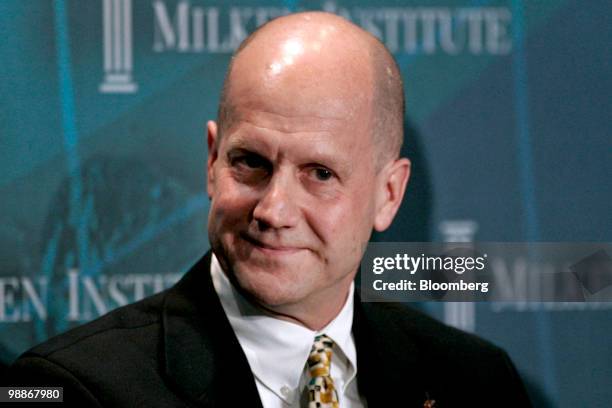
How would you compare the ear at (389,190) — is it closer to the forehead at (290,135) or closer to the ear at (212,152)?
the forehead at (290,135)

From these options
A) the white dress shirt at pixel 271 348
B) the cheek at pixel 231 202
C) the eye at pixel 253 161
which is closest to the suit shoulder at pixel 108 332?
the white dress shirt at pixel 271 348

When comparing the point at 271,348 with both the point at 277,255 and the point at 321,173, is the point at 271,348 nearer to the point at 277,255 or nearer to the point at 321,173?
the point at 277,255

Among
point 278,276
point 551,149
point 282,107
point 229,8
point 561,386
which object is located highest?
point 229,8

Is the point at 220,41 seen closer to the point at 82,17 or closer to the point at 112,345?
the point at 82,17

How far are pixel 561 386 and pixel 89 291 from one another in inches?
44.1

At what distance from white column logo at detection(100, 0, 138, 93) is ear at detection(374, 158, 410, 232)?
0.62 meters

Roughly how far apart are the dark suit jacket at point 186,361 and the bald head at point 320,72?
359 mm

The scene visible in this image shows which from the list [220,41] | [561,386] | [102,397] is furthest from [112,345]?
[561,386]

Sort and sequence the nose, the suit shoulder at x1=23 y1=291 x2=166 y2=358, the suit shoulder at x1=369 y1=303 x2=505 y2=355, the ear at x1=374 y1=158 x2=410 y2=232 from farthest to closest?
1. the suit shoulder at x1=369 y1=303 x2=505 y2=355
2. the ear at x1=374 y1=158 x2=410 y2=232
3. the suit shoulder at x1=23 y1=291 x2=166 y2=358
4. the nose

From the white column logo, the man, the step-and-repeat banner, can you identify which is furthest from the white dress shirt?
the white column logo

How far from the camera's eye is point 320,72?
1.67 meters

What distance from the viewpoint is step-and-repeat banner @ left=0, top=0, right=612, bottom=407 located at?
6.70 feet

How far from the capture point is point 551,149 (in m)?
2.16

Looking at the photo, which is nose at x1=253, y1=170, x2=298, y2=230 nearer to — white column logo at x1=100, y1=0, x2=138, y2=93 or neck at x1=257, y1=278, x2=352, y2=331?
neck at x1=257, y1=278, x2=352, y2=331
